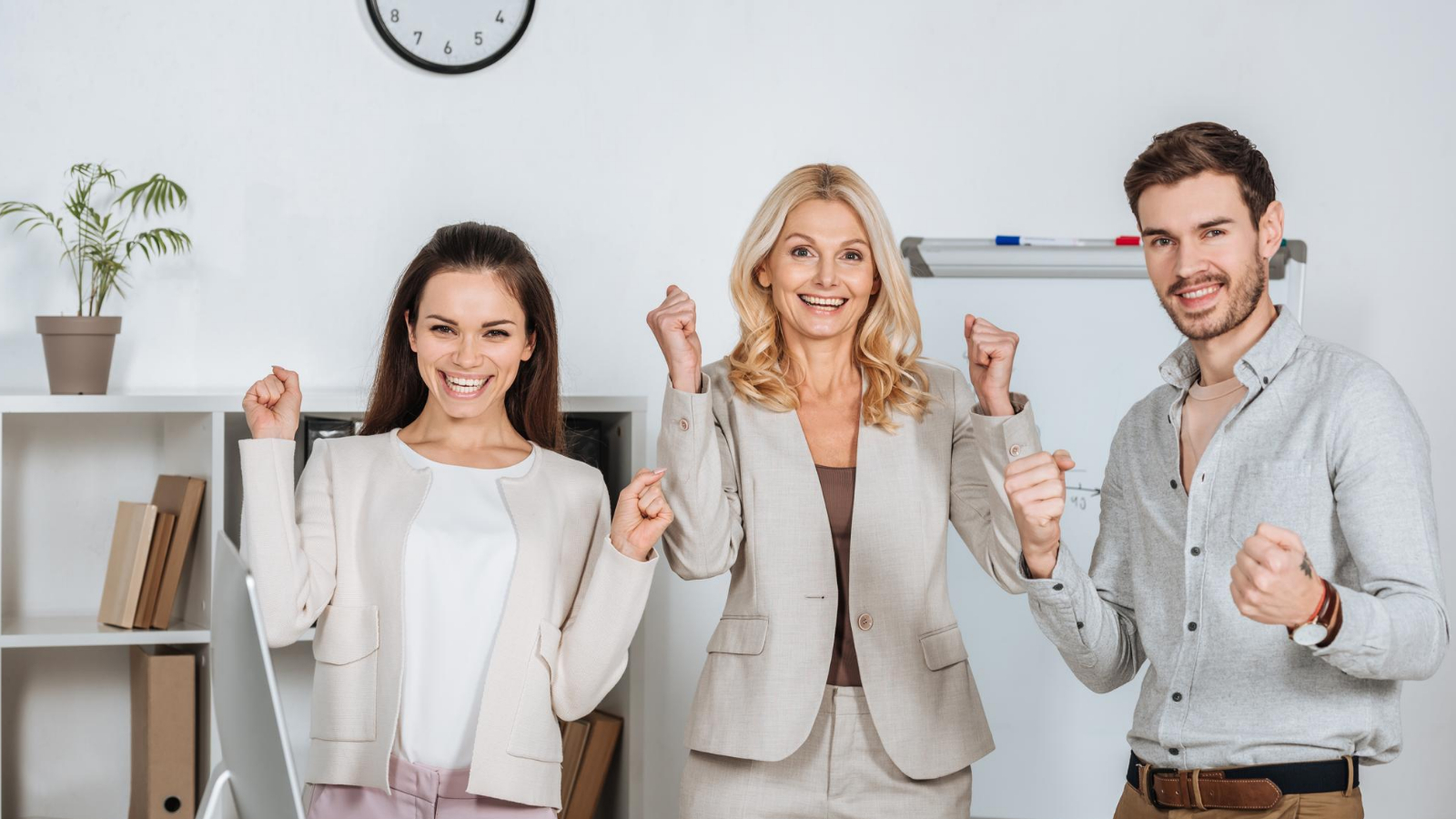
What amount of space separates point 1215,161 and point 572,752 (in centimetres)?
167

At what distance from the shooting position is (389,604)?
63.4 inches

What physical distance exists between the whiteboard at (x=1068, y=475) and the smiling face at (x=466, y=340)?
1309 millimetres

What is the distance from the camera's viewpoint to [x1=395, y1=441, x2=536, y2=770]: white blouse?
1.61m

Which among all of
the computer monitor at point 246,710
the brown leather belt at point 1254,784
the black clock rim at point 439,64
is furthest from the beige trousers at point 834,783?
the black clock rim at point 439,64

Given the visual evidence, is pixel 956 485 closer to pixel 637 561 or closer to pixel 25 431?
pixel 637 561

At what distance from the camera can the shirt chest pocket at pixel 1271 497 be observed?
1.41m

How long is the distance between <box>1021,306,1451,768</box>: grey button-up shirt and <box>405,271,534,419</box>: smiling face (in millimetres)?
802

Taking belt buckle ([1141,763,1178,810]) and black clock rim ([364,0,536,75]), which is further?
black clock rim ([364,0,536,75])

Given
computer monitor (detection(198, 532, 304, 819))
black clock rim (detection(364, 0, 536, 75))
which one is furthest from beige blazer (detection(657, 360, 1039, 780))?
black clock rim (detection(364, 0, 536, 75))

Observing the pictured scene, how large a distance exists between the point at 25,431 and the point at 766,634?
176cm

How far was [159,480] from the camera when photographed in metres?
2.47

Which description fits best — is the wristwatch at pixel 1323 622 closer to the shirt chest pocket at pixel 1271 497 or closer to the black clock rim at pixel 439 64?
the shirt chest pocket at pixel 1271 497

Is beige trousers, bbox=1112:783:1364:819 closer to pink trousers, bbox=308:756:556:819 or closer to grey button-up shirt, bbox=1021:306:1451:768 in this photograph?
grey button-up shirt, bbox=1021:306:1451:768

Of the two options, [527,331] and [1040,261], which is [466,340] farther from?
[1040,261]
